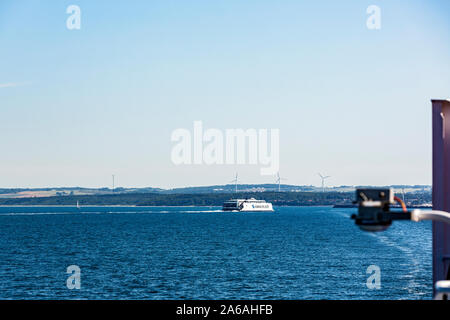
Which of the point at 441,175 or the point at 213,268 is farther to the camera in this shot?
the point at 213,268

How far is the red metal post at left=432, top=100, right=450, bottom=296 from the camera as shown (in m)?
10.9

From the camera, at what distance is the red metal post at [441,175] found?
10922mm

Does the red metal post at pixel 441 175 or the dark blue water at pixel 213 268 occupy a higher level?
the red metal post at pixel 441 175

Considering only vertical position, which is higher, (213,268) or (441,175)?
(441,175)

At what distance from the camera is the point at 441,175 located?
35.6 feet

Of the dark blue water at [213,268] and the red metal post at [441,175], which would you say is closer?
the red metal post at [441,175]

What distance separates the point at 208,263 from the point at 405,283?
28.6 meters

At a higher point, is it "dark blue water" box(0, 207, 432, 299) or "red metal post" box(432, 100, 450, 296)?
"red metal post" box(432, 100, 450, 296)

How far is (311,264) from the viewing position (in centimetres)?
8919

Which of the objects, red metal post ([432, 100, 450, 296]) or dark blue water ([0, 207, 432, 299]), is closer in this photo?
red metal post ([432, 100, 450, 296])
